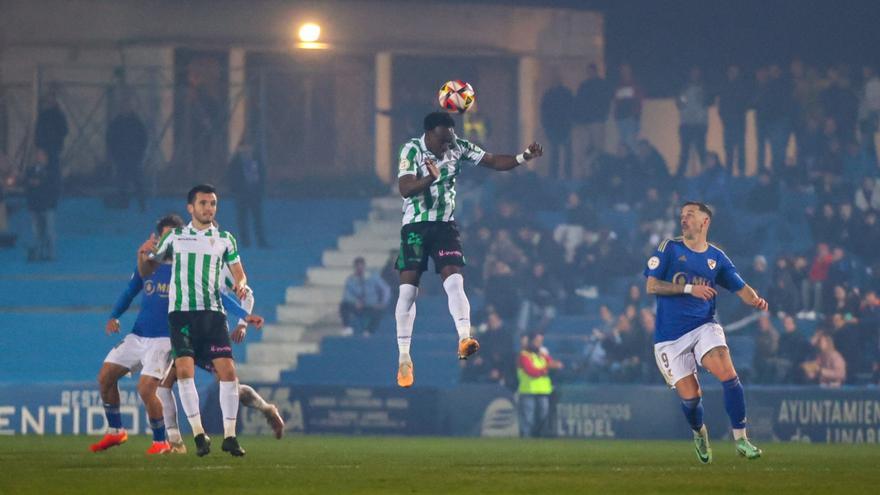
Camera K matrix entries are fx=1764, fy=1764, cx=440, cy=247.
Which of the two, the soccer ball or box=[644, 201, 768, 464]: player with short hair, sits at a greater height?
the soccer ball

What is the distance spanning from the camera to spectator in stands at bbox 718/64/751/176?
3125 cm

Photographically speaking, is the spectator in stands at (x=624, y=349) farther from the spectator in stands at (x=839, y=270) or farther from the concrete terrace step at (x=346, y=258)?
the concrete terrace step at (x=346, y=258)

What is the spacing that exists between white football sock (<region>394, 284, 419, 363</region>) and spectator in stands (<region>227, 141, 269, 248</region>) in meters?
15.8

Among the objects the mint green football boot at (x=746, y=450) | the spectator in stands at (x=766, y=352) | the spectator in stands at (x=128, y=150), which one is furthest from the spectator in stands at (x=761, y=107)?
the mint green football boot at (x=746, y=450)

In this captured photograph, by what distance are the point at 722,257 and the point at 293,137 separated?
21733 millimetres

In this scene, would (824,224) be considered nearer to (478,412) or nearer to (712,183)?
(712,183)

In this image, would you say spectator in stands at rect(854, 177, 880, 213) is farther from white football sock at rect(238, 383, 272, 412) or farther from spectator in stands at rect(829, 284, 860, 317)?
white football sock at rect(238, 383, 272, 412)

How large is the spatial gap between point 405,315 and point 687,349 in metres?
2.74

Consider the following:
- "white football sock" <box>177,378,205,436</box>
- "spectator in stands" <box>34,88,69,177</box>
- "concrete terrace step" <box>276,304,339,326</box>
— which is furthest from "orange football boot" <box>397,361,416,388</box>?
"spectator in stands" <box>34,88,69,177</box>

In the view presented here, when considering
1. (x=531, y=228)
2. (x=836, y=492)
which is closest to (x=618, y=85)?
(x=531, y=228)

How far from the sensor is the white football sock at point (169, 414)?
16.2 meters

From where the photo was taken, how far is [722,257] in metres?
14.7

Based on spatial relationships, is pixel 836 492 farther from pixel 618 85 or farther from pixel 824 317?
pixel 618 85

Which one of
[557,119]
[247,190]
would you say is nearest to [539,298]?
[557,119]
